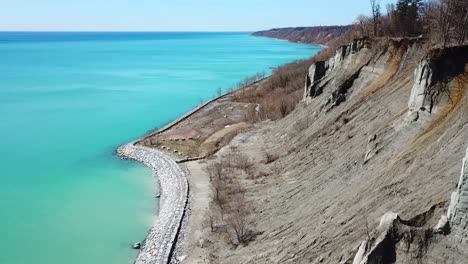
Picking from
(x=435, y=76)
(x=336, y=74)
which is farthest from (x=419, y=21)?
(x=435, y=76)

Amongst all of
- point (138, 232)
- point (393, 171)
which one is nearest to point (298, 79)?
point (138, 232)

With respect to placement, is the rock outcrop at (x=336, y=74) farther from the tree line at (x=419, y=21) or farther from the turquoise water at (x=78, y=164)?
the turquoise water at (x=78, y=164)

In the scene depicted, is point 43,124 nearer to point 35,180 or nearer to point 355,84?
point 35,180

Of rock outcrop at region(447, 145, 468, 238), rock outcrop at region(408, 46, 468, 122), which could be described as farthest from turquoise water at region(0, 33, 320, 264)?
rock outcrop at region(408, 46, 468, 122)

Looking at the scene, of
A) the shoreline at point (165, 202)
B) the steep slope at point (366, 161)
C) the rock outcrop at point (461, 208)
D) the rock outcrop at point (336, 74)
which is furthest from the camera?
the rock outcrop at point (336, 74)

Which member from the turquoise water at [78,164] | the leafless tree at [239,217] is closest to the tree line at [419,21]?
the leafless tree at [239,217]

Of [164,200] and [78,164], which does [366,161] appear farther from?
[78,164]
